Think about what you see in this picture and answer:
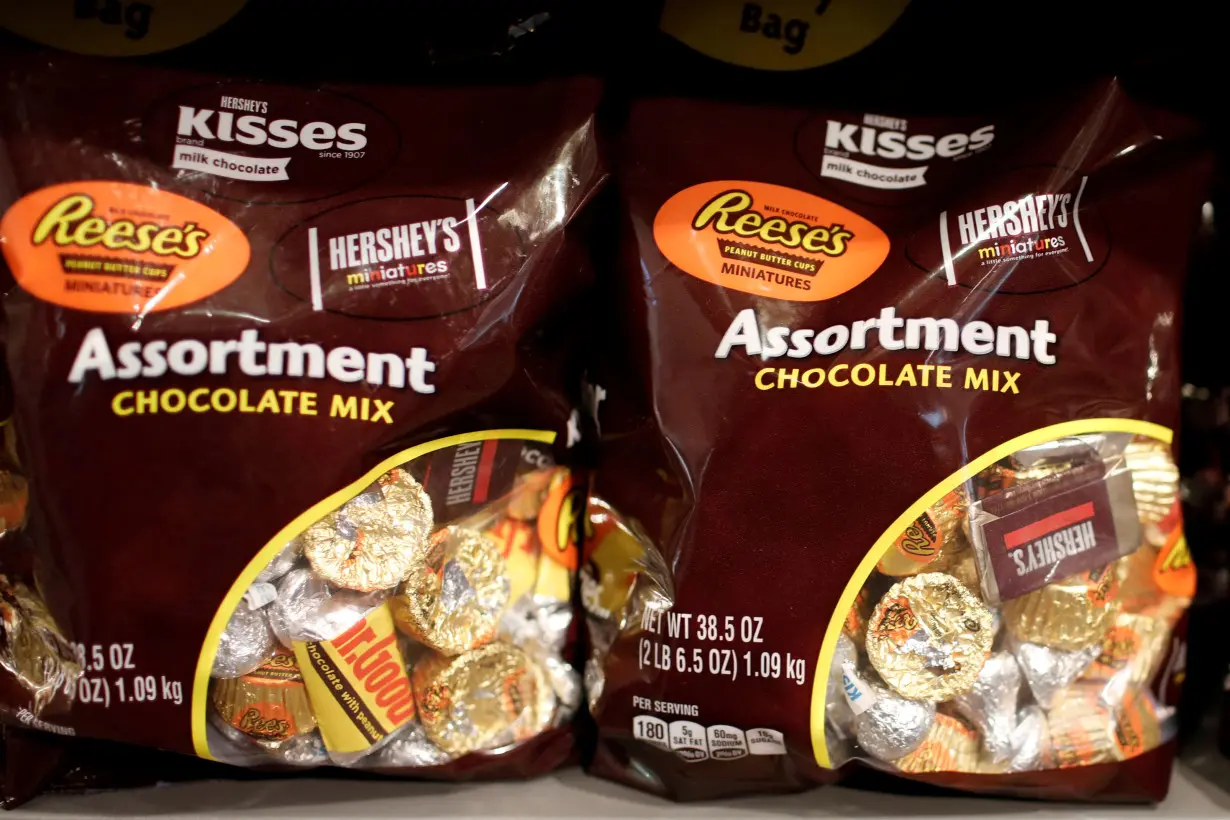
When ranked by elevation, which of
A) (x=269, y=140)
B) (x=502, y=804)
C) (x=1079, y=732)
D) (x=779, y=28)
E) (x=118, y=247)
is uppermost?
(x=779, y=28)

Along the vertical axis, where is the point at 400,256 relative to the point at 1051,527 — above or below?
above

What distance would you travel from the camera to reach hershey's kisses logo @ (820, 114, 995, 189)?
2.87 ft

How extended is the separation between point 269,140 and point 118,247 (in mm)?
166

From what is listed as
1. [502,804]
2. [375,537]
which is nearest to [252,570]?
[375,537]

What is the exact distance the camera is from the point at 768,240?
84 cm

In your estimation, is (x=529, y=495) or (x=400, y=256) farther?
(x=529, y=495)

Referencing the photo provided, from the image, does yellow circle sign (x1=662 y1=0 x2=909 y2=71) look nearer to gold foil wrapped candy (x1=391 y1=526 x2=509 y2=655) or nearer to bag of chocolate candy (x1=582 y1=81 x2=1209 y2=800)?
bag of chocolate candy (x1=582 y1=81 x2=1209 y2=800)

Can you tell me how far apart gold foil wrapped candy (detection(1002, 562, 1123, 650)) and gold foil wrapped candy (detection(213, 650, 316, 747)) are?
0.66m

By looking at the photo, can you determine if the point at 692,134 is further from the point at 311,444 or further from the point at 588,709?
the point at 588,709

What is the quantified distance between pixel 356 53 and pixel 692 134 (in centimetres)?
35

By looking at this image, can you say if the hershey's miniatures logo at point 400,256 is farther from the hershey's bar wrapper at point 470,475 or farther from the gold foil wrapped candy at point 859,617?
the gold foil wrapped candy at point 859,617

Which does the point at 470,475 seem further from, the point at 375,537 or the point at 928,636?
the point at 928,636

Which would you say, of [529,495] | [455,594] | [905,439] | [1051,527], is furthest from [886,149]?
[455,594]

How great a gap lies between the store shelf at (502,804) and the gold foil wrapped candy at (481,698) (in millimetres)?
64
